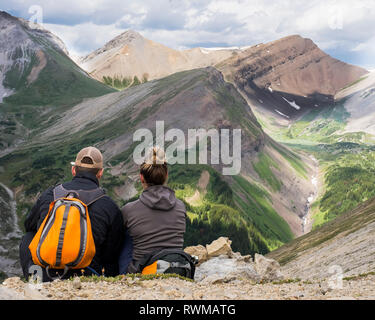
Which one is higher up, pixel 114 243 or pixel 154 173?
pixel 154 173

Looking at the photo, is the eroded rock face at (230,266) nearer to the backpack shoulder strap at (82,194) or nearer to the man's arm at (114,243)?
the man's arm at (114,243)

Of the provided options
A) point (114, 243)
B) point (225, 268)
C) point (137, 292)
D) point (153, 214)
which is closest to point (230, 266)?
point (225, 268)

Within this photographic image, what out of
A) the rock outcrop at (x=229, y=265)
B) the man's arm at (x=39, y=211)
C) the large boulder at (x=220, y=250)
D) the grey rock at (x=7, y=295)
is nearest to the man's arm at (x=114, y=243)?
the man's arm at (x=39, y=211)

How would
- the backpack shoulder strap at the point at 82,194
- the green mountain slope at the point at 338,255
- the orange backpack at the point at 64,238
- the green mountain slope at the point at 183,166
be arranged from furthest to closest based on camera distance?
the green mountain slope at the point at 183,166
the green mountain slope at the point at 338,255
the backpack shoulder strap at the point at 82,194
the orange backpack at the point at 64,238

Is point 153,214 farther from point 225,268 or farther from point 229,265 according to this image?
point 229,265

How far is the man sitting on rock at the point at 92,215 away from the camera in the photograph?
8781 mm

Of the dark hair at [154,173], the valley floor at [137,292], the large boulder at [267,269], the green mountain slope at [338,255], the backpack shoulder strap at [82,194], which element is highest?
the dark hair at [154,173]

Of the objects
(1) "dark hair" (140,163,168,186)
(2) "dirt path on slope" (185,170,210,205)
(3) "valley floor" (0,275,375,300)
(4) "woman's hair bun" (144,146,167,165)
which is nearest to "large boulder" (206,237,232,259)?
(3) "valley floor" (0,275,375,300)

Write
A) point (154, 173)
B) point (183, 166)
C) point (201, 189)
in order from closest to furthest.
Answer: point (154, 173) → point (201, 189) → point (183, 166)

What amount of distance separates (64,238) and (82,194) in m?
1.20

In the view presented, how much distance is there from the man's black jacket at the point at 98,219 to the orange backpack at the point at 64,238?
351 mm

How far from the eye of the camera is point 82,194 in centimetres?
883
